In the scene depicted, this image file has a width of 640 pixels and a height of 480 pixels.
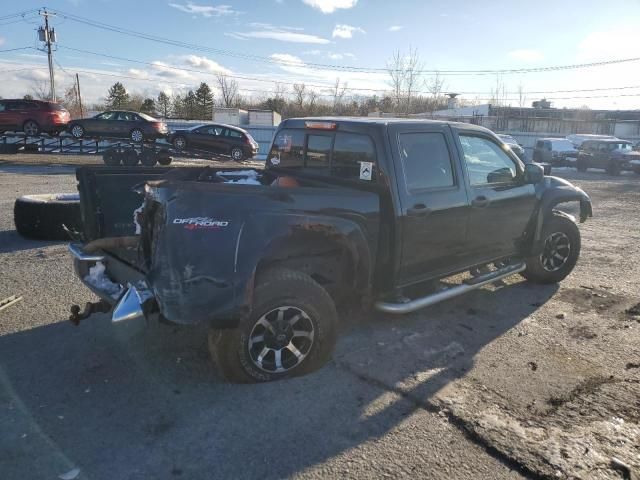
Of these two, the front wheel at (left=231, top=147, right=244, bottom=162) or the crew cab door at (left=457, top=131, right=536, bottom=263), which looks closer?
the crew cab door at (left=457, top=131, right=536, bottom=263)

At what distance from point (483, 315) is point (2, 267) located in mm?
5541

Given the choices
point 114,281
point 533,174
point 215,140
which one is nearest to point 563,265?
point 533,174

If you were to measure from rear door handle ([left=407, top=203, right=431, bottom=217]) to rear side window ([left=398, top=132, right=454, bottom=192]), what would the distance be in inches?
5.8

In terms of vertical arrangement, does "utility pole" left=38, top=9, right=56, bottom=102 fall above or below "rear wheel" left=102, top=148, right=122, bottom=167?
above

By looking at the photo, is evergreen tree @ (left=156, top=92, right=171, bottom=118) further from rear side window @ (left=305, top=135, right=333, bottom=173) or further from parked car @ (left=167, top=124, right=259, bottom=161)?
rear side window @ (left=305, top=135, right=333, bottom=173)

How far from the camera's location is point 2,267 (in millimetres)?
5922

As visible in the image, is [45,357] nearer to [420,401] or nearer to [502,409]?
[420,401]

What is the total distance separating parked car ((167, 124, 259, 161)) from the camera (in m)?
22.8

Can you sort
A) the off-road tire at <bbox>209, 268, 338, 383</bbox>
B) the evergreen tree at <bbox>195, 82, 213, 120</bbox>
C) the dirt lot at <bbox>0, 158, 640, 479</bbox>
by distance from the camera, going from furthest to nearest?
the evergreen tree at <bbox>195, 82, 213, 120</bbox>
the off-road tire at <bbox>209, 268, 338, 383</bbox>
the dirt lot at <bbox>0, 158, 640, 479</bbox>

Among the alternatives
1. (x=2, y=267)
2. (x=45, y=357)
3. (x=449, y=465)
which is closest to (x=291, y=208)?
(x=449, y=465)

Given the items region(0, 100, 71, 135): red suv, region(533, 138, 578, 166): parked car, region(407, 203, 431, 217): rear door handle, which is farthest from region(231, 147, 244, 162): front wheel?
region(407, 203, 431, 217): rear door handle

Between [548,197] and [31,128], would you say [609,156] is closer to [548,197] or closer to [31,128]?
[548,197]

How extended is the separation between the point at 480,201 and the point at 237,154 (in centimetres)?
1971

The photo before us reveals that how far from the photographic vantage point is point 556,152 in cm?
2864
